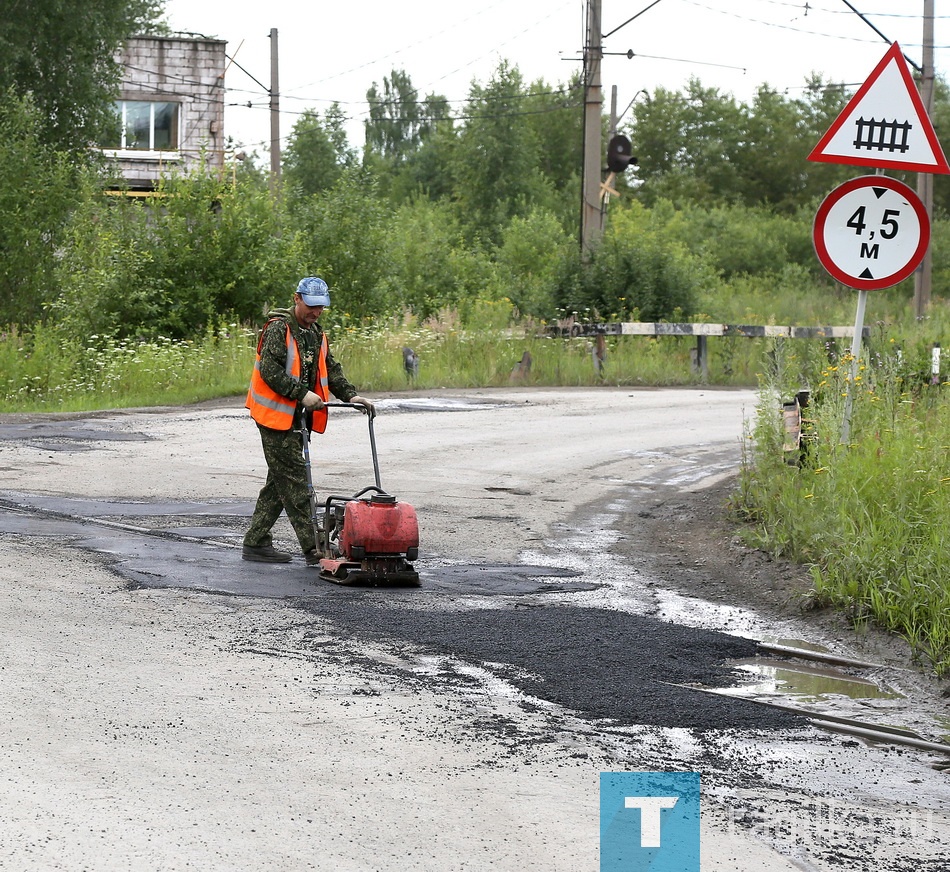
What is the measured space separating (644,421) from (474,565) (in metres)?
9.03

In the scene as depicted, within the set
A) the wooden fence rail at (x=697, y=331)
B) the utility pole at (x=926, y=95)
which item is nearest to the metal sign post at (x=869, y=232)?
the wooden fence rail at (x=697, y=331)

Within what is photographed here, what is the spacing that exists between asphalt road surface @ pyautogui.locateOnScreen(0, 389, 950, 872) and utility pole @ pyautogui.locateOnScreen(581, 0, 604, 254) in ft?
54.6

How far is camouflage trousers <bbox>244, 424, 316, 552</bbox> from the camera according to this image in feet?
31.0

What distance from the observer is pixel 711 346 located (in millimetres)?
26453

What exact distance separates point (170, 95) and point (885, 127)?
137 feet

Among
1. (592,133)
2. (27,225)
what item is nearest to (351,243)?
(592,133)

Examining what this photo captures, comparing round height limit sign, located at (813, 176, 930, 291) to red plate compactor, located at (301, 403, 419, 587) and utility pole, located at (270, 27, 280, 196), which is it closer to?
red plate compactor, located at (301, 403, 419, 587)

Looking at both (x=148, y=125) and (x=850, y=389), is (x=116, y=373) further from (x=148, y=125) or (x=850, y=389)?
(x=148, y=125)

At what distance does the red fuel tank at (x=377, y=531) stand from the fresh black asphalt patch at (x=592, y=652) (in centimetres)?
32

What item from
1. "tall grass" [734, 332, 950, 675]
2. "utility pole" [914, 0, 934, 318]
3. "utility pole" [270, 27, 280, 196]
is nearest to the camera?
"tall grass" [734, 332, 950, 675]

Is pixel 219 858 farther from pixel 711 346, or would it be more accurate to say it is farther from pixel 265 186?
pixel 265 186

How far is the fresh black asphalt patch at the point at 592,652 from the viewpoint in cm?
616

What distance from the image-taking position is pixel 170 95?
4828 cm

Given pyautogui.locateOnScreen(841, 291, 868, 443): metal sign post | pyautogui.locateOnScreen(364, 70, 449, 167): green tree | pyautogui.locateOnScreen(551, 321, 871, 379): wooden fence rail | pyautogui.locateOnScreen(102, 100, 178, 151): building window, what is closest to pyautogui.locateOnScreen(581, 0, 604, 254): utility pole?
pyautogui.locateOnScreen(551, 321, 871, 379): wooden fence rail
